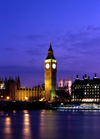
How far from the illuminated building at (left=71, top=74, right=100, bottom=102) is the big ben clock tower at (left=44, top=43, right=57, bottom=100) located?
76.6 ft

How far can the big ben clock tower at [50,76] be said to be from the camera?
12388 centimetres

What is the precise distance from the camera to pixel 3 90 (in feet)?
407

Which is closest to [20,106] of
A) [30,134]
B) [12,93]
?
[12,93]

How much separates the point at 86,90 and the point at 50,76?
35804 millimetres

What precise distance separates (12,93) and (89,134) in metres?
80.6

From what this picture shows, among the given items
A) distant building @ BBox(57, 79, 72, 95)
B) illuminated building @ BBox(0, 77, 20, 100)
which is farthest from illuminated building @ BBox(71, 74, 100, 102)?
illuminated building @ BBox(0, 77, 20, 100)

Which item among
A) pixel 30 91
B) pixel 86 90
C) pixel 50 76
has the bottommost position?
pixel 30 91

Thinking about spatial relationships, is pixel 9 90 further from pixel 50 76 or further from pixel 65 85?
pixel 65 85

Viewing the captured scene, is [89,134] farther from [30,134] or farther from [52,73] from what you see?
[52,73]

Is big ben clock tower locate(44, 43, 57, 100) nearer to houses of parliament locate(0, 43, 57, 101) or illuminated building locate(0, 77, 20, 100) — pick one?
houses of parliament locate(0, 43, 57, 101)

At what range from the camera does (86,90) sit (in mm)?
156875

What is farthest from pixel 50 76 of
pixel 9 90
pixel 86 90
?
pixel 86 90

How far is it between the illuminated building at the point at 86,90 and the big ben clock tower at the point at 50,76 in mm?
23347

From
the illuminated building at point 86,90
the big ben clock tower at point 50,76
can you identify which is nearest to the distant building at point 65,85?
the illuminated building at point 86,90
